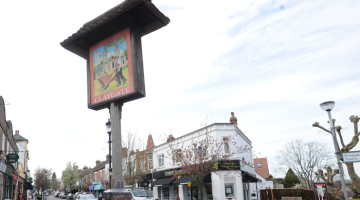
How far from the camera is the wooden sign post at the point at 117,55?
7941 millimetres

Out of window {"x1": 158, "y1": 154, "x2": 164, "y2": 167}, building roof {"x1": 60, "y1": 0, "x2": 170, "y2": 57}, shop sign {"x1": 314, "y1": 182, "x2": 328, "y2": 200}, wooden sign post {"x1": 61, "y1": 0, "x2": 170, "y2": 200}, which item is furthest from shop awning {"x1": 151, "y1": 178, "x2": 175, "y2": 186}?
building roof {"x1": 60, "y1": 0, "x2": 170, "y2": 57}

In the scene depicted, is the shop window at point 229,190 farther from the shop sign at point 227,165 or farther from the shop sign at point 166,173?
the shop sign at point 166,173

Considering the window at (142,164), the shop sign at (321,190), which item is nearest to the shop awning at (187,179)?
the window at (142,164)

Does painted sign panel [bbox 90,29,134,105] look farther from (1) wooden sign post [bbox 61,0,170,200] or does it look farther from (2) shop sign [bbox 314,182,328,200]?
(2) shop sign [bbox 314,182,328,200]

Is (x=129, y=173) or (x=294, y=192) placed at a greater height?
(x=129, y=173)

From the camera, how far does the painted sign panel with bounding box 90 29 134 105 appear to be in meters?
8.20

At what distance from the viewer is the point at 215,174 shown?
28094 mm

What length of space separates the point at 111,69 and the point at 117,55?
1.48 feet

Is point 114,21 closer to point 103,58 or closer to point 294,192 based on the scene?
point 103,58

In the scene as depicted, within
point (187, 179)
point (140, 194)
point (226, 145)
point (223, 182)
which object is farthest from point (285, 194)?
point (140, 194)

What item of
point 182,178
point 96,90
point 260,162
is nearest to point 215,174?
point 182,178

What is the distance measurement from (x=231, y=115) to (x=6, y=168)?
23.8 metres

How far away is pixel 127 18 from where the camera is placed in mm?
8305

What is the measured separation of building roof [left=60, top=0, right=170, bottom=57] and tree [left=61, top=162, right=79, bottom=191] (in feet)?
260
